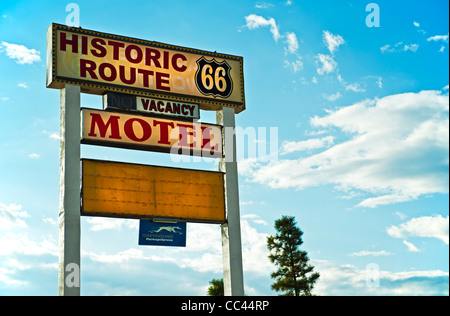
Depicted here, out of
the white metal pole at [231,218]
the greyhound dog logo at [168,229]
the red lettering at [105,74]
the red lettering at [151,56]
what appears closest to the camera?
the greyhound dog logo at [168,229]

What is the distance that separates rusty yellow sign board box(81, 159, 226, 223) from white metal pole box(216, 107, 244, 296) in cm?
29

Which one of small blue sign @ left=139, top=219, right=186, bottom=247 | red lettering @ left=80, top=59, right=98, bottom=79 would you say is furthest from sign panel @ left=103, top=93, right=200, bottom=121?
small blue sign @ left=139, top=219, right=186, bottom=247

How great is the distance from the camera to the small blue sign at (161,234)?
20.0m

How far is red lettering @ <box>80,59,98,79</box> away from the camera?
20.6m

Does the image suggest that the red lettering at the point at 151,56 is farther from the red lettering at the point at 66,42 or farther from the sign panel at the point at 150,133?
the red lettering at the point at 66,42

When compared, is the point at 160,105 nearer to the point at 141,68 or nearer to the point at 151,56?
the point at 141,68

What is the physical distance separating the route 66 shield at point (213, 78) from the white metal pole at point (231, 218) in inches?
29.1

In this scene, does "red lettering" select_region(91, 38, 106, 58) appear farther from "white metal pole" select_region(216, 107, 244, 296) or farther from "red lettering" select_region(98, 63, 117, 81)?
"white metal pole" select_region(216, 107, 244, 296)

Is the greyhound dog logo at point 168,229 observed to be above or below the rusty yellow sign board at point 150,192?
below

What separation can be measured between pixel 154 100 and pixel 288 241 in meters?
21.3

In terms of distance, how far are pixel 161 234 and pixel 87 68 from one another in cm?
607

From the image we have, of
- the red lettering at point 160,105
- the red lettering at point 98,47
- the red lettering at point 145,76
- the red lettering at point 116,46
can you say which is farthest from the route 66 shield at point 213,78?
→ the red lettering at point 98,47
